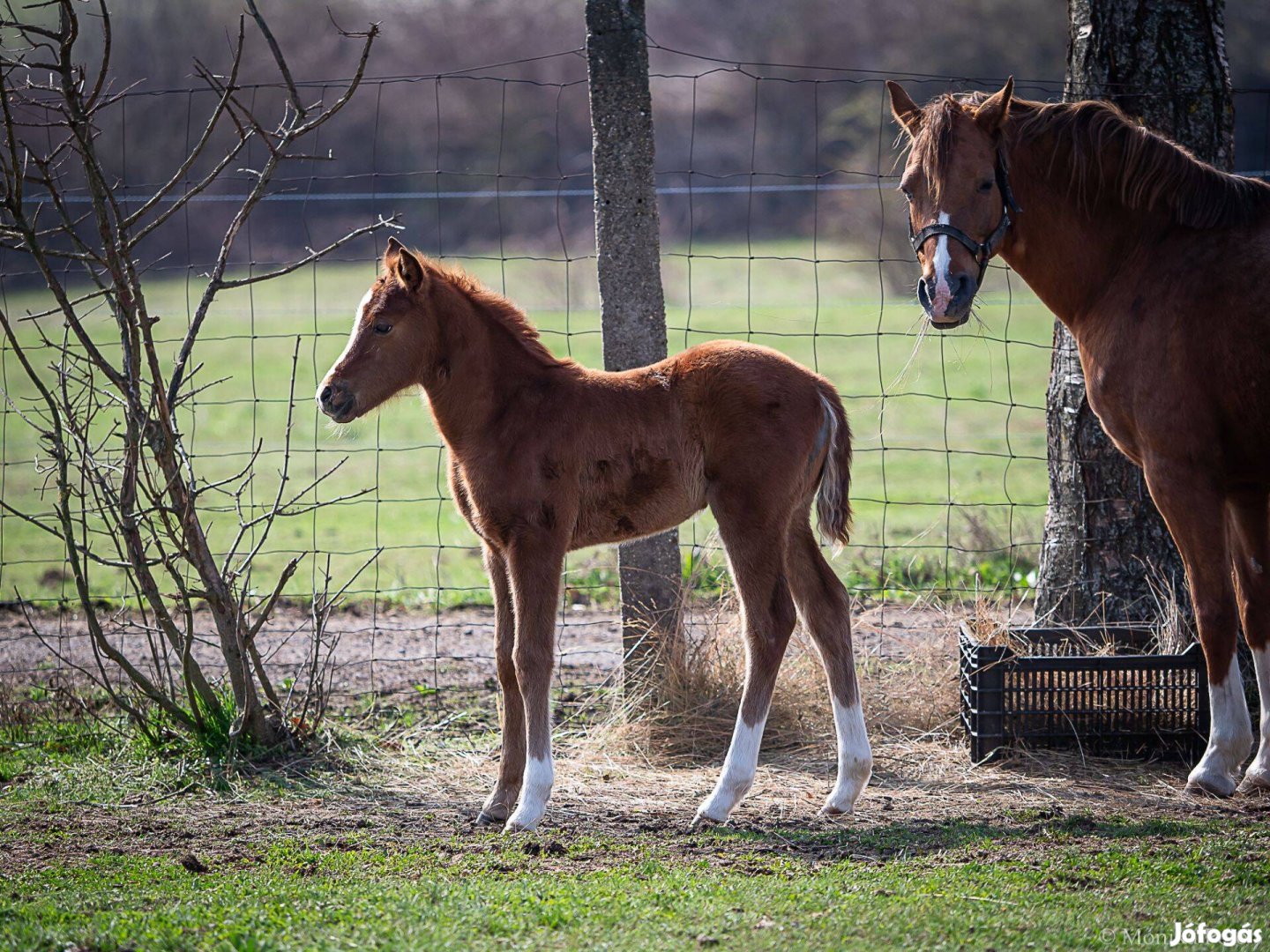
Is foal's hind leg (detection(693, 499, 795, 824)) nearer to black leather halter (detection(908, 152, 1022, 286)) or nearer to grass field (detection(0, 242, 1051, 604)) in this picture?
grass field (detection(0, 242, 1051, 604))

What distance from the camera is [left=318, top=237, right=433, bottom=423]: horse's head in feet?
14.1

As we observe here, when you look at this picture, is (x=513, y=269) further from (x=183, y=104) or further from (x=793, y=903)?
(x=793, y=903)

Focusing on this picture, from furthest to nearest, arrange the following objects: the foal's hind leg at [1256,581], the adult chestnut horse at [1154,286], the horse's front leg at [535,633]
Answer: the foal's hind leg at [1256,581]
the adult chestnut horse at [1154,286]
the horse's front leg at [535,633]

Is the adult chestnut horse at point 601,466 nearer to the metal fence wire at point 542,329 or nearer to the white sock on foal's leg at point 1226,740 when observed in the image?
the metal fence wire at point 542,329

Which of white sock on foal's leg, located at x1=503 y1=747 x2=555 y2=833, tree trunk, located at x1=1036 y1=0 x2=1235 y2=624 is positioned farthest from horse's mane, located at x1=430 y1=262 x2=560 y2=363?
tree trunk, located at x1=1036 y1=0 x2=1235 y2=624

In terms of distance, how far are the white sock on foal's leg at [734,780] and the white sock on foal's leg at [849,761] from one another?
0.34 meters

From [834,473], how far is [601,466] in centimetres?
89

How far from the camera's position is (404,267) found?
434cm

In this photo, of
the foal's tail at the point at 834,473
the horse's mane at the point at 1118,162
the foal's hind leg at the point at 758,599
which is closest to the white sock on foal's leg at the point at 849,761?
the foal's hind leg at the point at 758,599

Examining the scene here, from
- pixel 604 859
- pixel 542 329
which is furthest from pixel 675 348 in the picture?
pixel 604 859

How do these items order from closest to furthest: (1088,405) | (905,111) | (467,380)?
(467,380), (905,111), (1088,405)

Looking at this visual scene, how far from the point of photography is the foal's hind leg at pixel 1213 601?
429 cm

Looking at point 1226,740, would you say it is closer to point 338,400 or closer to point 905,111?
point 905,111

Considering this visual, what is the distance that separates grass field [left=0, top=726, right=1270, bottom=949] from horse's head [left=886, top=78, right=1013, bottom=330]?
1841 millimetres
